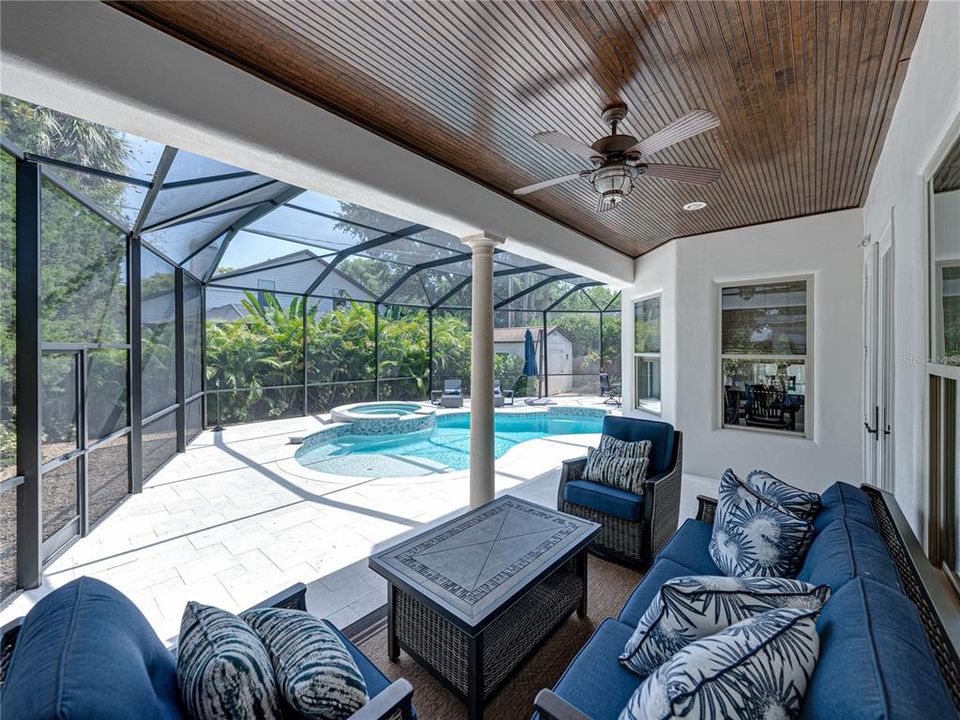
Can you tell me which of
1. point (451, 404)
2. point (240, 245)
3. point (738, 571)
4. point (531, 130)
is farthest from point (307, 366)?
point (738, 571)

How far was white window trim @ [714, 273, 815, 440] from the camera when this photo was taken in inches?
187

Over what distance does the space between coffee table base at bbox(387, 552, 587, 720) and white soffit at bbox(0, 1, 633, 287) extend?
2.62 metres

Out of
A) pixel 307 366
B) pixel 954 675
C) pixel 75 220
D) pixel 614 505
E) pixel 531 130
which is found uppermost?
pixel 531 130

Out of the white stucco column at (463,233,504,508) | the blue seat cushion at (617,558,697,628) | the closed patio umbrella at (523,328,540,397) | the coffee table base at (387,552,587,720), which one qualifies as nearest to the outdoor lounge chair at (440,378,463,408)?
the closed patio umbrella at (523,328,540,397)

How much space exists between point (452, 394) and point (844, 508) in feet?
33.4

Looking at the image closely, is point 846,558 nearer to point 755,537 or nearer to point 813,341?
point 755,537

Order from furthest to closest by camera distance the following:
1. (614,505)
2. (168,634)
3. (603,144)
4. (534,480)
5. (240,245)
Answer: (240,245)
(534,480)
(614,505)
(603,144)
(168,634)

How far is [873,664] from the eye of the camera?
93 cm

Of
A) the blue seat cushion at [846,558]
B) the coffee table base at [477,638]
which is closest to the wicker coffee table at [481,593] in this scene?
the coffee table base at [477,638]

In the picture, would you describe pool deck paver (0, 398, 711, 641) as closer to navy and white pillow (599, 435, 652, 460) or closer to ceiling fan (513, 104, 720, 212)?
navy and white pillow (599, 435, 652, 460)

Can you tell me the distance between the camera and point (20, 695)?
0.83 metres

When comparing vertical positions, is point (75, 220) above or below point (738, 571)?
above

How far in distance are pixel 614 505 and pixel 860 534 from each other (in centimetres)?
171

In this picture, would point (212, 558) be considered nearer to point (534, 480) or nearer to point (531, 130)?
point (534, 480)
